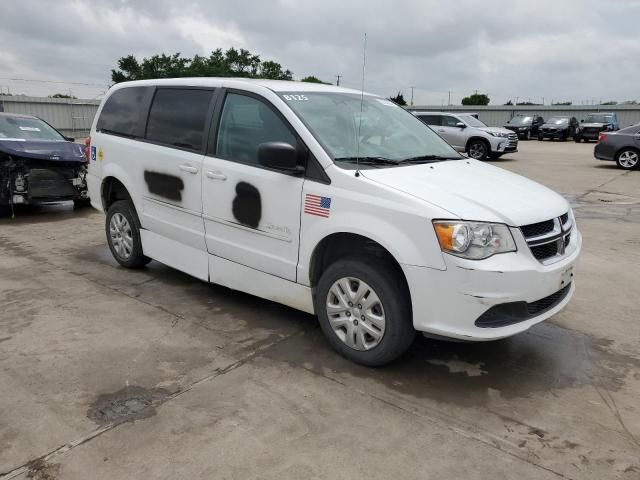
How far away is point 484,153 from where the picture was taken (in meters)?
18.2

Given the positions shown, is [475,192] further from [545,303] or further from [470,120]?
[470,120]

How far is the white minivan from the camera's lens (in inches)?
122

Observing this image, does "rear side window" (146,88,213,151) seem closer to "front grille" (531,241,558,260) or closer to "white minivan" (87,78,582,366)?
"white minivan" (87,78,582,366)

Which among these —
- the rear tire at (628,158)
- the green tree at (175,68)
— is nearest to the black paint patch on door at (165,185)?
the rear tire at (628,158)

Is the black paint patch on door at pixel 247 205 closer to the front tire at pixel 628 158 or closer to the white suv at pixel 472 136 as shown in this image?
the white suv at pixel 472 136

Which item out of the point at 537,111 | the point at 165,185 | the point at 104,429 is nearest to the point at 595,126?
the point at 537,111

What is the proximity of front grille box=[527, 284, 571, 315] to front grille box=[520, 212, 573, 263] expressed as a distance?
0.84 feet

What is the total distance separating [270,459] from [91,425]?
3.35 feet

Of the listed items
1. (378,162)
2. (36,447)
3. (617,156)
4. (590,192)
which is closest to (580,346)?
(378,162)

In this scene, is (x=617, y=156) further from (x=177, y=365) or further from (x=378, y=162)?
(x=177, y=365)

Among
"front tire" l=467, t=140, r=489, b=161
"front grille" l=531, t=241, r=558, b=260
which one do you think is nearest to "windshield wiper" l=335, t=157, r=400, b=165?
"front grille" l=531, t=241, r=558, b=260

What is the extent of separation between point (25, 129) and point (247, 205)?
6722 mm

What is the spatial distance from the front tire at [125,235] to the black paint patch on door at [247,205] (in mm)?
1640

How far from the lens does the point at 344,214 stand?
3.42m
